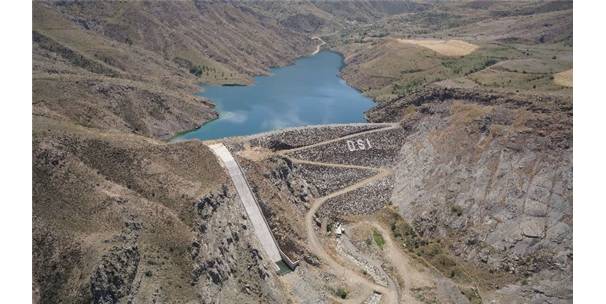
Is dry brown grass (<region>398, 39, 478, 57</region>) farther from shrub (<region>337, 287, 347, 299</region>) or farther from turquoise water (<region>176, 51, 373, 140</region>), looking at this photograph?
shrub (<region>337, 287, 347, 299</region>)

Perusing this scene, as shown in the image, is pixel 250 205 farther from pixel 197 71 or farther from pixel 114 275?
pixel 197 71

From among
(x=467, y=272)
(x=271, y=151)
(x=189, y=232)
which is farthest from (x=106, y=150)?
(x=467, y=272)

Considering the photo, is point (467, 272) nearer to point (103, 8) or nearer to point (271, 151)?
point (271, 151)

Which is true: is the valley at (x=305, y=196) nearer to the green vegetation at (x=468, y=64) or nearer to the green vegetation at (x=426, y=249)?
the green vegetation at (x=426, y=249)

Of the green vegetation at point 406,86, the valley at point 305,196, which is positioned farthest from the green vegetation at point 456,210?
the green vegetation at point 406,86

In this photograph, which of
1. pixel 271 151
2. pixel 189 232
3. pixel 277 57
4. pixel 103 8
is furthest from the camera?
pixel 277 57

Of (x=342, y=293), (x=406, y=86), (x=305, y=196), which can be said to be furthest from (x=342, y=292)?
(x=406, y=86)

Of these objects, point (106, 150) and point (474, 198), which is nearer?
point (106, 150)
